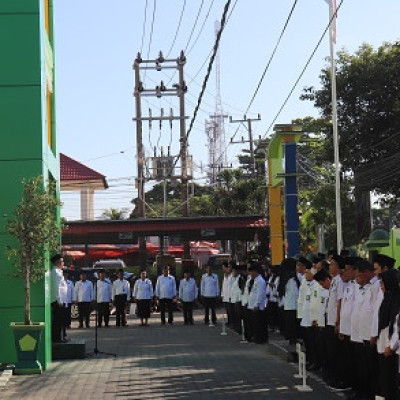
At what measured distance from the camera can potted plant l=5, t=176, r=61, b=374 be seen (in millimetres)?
18234

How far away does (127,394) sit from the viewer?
15453 mm

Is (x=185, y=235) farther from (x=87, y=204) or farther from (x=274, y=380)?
(x=274, y=380)

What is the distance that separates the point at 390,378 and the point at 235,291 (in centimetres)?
1690

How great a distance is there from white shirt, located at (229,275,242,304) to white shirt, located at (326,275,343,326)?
12.7 metres

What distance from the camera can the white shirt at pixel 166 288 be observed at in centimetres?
3419

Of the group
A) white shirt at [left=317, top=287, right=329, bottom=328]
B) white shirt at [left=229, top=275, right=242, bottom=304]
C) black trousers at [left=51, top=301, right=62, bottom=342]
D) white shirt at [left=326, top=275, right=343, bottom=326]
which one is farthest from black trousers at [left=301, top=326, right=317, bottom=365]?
white shirt at [left=229, top=275, right=242, bottom=304]

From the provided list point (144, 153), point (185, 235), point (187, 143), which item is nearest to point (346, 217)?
point (185, 235)

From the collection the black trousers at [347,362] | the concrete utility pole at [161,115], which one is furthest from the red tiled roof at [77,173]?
the black trousers at [347,362]

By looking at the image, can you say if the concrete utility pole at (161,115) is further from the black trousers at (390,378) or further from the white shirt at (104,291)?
the black trousers at (390,378)

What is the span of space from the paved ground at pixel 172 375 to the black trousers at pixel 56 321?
127cm

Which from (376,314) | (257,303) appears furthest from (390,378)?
(257,303)

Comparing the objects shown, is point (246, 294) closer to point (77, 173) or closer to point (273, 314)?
point (273, 314)

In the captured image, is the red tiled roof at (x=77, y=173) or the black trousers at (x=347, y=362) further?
the red tiled roof at (x=77, y=173)

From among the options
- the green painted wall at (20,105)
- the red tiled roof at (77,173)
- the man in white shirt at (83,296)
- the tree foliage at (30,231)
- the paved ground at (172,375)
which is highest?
the red tiled roof at (77,173)
